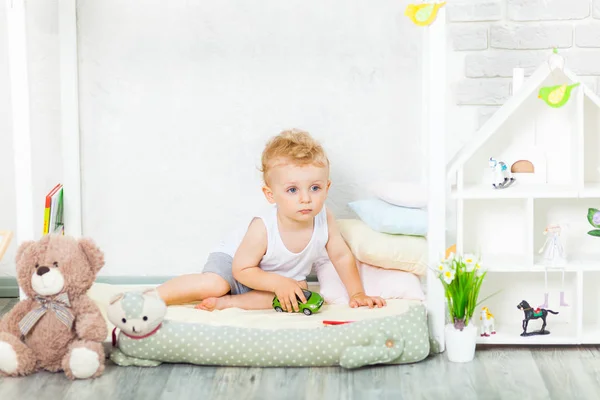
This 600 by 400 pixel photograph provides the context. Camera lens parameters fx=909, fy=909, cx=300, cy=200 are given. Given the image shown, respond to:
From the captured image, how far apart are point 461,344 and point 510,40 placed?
981mm

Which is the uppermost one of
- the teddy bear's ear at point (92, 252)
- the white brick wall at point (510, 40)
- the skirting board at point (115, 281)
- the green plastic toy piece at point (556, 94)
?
the white brick wall at point (510, 40)

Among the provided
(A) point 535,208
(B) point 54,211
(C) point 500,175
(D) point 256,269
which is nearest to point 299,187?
(D) point 256,269

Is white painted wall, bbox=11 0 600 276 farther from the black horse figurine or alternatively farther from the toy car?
the black horse figurine

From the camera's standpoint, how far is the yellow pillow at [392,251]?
7.74 ft

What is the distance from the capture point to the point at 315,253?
2414mm

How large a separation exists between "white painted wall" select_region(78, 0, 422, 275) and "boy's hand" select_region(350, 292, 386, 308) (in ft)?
1.43

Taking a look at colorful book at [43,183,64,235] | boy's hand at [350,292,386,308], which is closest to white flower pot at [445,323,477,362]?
boy's hand at [350,292,386,308]

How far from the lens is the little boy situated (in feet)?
7.49

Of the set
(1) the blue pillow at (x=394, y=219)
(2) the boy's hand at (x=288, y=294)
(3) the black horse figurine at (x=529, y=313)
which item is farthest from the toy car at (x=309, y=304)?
(3) the black horse figurine at (x=529, y=313)

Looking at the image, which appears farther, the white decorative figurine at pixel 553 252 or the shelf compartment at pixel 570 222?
the shelf compartment at pixel 570 222

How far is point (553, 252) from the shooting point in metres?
2.15

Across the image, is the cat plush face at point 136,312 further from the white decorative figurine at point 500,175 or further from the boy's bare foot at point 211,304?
the white decorative figurine at point 500,175

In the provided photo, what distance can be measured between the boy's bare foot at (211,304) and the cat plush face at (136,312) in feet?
0.95

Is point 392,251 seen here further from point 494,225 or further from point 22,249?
point 22,249
